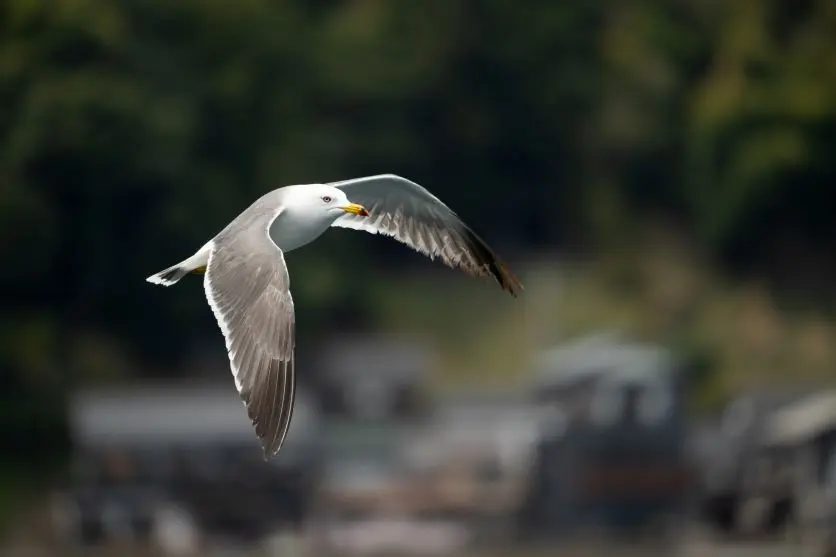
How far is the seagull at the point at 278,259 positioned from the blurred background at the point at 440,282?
21079 millimetres

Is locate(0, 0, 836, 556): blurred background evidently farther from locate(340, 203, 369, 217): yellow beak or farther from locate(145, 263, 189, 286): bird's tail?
locate(145, 263, 189, 286): bird's tail

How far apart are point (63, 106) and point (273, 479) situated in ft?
30.6

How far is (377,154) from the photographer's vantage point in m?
46.6

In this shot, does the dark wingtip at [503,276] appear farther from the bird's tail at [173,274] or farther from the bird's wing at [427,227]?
the bird's tail at [173,274]

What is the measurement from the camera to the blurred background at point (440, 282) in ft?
108

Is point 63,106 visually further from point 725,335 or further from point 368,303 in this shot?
point 725,335

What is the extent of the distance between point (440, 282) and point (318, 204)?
1300 inches

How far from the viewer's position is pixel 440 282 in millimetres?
42469

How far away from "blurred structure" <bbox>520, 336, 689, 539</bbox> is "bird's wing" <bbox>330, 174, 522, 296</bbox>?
21.7 metres

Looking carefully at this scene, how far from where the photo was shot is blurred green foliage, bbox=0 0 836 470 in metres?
38.5

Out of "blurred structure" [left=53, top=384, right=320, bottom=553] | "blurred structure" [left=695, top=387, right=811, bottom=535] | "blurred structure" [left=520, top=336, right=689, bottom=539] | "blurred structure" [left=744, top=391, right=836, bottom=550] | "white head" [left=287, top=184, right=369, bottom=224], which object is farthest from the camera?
"blurred structure" [left=53, top=384, right=320, bottom=553]

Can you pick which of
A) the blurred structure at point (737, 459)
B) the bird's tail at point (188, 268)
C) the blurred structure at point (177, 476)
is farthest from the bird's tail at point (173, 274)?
the blurred structure at point (737, 459)

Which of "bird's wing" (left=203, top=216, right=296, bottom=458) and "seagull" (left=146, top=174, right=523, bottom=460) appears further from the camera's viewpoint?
"seagull" (left=146, top=174, right=523, bottom=460)

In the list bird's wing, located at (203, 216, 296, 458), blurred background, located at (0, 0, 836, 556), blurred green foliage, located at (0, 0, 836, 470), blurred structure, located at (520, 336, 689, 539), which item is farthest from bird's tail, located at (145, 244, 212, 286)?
blurred green foliage, located at (0, 0, 836, 470)
